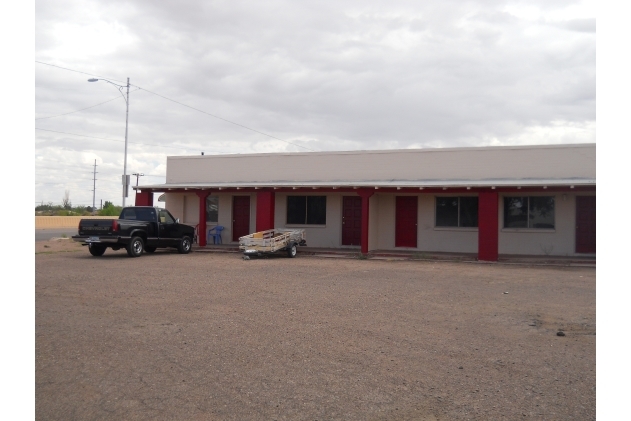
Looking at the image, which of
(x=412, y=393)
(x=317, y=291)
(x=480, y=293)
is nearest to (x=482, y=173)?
(x=480, y=293)

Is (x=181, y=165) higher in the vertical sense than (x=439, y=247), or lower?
higher

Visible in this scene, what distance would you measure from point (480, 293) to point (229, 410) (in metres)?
8.51

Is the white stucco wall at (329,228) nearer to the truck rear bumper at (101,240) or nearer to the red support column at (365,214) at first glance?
the red support column at (365,214)

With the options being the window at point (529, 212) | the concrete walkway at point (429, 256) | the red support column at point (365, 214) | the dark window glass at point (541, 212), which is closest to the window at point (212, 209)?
the concrete walkway at point (429, 256)

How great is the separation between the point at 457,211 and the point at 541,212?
2971 millimetres

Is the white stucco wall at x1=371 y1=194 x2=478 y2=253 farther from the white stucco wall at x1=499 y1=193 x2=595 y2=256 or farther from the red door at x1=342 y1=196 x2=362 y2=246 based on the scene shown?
the white stucco wall at x1=499 y1=193 x2=595 y2=256

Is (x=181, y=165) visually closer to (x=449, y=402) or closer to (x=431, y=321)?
(x=431, y=321)

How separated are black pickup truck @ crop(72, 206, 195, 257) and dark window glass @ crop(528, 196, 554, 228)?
12831 mm

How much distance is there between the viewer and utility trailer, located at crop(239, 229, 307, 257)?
66.8 ft

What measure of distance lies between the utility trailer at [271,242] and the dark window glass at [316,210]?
2550mm

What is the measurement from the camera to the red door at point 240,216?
85.6ft

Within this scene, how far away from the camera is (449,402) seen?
574 cm

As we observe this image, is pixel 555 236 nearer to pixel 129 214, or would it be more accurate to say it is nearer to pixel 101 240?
pixel 129 214

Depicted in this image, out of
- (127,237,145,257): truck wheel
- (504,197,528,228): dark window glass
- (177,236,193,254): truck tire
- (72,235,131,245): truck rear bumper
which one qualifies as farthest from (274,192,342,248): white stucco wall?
(72,235,131,245): truck rear bumper
